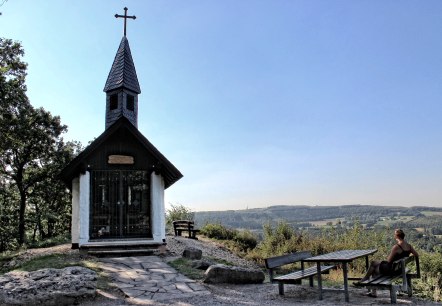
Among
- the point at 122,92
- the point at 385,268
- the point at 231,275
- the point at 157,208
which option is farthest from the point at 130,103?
the point at 385,268

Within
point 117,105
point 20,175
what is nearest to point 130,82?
point 117,105

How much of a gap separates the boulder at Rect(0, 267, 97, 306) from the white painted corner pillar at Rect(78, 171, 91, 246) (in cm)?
480

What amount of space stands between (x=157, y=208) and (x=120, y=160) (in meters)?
2.00

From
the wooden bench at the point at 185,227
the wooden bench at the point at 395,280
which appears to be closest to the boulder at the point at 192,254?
the wooden bench at the point at 395,280

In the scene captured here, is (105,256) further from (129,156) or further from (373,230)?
(373,230)

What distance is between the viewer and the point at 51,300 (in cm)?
680

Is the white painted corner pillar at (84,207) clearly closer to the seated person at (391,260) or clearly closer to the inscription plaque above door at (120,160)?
the inscription plaque above door at (120,160)

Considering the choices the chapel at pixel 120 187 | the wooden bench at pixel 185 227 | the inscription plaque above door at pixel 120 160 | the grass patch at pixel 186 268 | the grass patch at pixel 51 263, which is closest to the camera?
the grass patch at pixel 186 268

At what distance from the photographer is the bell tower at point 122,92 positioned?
14.6m

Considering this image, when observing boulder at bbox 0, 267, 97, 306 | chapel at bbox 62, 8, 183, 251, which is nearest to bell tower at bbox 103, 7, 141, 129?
chapel at bbox 62, 8, 183, 251

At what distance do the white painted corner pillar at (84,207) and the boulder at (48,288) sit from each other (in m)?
4.80

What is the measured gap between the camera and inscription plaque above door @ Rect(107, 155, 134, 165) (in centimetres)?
1332

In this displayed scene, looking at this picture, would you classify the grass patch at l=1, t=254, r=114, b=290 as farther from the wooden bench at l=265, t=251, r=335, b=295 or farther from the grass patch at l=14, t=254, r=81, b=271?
the wooden bench at l=265, t=251, r=335, b=295

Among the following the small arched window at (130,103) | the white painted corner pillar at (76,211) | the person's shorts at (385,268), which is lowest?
the person's shorts at (385,268)
